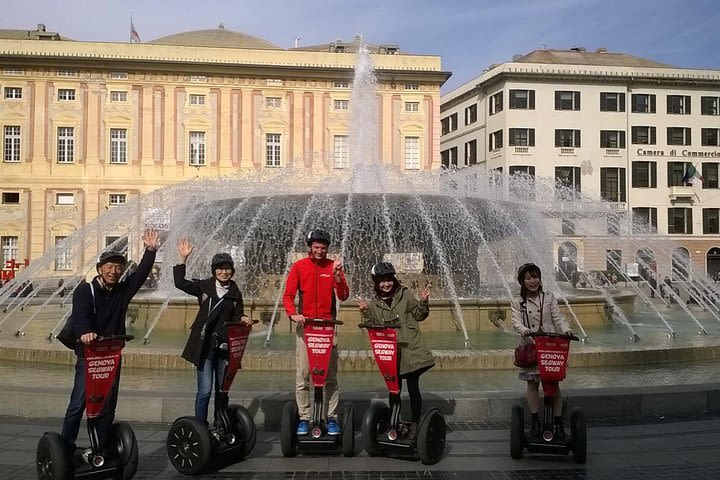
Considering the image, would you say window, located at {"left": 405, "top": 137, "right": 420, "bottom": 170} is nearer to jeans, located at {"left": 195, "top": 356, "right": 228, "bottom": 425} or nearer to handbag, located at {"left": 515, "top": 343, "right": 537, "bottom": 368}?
handbag, located at {"left": 515, "top": 343, "right": 537, "bottom": 368}

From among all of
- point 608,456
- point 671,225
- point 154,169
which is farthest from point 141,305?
point 671,225

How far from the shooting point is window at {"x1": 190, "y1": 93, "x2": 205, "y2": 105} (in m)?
50.8

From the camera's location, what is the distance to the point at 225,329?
5609 millimetres

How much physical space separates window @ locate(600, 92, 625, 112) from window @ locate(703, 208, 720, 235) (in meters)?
9.72

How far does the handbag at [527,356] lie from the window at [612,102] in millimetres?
54021

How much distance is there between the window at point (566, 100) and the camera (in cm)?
5578

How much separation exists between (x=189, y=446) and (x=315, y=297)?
4.63ft

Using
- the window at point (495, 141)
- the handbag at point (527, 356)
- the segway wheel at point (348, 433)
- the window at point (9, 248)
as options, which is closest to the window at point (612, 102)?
the window at point (495, 141)

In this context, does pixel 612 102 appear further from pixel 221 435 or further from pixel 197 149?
pixel 221 435

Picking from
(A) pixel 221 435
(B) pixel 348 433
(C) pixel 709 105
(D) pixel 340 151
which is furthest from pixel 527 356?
Result: (C) pixel 709 105

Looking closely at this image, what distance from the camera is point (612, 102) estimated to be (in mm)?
56344

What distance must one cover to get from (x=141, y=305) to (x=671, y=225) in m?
49.5

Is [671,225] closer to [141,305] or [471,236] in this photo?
[471,236]

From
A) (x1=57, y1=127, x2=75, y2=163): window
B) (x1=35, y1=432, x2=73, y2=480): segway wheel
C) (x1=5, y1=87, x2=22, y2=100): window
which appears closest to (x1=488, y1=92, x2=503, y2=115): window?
(x1=57, y1=127, x2=75, y2=163): window
